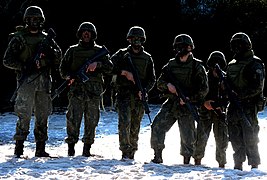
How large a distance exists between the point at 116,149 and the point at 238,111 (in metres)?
4.26

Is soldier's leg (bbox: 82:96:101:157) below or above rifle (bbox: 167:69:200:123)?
below

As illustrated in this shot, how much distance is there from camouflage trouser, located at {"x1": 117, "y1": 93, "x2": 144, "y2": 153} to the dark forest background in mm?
12762

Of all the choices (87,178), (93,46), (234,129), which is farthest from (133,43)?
(87,178)

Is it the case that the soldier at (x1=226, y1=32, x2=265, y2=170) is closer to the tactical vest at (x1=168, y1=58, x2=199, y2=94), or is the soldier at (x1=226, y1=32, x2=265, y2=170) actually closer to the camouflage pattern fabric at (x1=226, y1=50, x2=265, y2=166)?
the camouflage pattern fabric at (x1=226, y1=50, x2=265, y2=166)

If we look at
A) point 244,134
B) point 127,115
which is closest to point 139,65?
point 127,115

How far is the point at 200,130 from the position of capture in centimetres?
780

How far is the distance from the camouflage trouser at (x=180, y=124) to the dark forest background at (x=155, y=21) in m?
13.2

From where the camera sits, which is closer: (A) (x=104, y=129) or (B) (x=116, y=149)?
(B) (x=116, y=149)

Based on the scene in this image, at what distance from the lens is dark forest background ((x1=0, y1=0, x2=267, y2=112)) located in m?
20.5

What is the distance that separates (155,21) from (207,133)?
1454cm

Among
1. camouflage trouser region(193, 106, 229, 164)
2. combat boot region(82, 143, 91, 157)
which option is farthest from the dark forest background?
combat boot region(82, 143, 91, 157)

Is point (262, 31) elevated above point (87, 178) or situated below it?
above

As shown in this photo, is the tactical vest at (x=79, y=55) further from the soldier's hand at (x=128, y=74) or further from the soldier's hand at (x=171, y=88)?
the soldier's hand at (x=171, y=88)

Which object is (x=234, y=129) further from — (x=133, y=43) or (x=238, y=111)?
(x=133, y=43)
